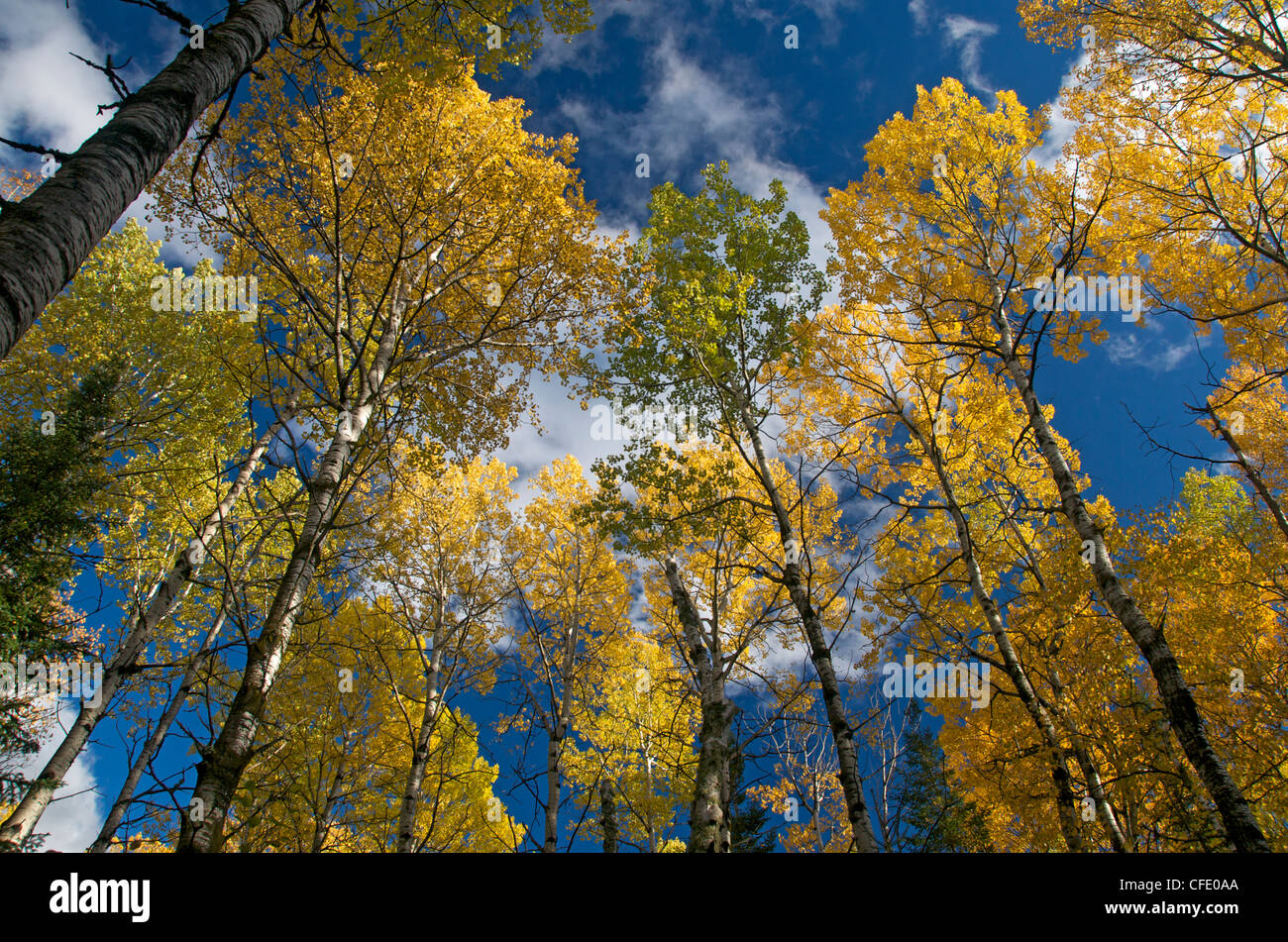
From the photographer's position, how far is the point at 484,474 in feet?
35.9

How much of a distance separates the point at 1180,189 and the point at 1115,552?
15.1 feet

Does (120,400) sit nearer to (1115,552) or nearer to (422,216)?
(422,216)

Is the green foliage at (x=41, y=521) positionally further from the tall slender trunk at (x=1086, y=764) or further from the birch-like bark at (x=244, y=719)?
the tall slender trunk at (x=1086, y=764)

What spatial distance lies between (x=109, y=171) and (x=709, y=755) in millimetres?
4986

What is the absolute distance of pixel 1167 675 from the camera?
156 inches

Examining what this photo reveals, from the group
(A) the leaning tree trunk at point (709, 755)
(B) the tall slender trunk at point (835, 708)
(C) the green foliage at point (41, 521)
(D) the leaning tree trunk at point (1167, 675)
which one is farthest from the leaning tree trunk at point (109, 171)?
(C) the green foliage at point (41, 521)

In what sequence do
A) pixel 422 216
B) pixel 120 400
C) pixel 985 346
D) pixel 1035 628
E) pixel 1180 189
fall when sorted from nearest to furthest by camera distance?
1. pixel 422 216
2. pixel 985 346
3. pixel 1180 189
4. pixel 1035 628
5. pixel 120 400

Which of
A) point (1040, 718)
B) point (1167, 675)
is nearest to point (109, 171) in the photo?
point (1167, 675)

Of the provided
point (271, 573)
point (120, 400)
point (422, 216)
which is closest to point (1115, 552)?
point (422, 216)

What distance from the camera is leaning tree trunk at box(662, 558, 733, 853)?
3.99m

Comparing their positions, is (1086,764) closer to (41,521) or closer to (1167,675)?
(1167,675)

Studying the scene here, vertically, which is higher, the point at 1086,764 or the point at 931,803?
the point at 1086,764
